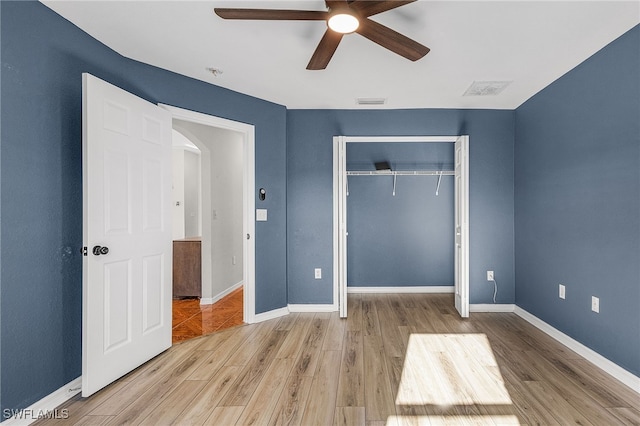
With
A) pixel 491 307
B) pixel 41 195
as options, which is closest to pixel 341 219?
pixel 491 307

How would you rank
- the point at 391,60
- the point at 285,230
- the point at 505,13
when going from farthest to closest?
the point at 285,230, the point at 391,60, the point at 505,13

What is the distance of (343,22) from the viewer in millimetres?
1739

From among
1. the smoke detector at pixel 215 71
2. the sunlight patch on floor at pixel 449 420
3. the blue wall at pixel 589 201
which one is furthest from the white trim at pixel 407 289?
the smoke detector at pixel 215 71

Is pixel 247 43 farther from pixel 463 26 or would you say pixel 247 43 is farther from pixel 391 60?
pixel 463 26

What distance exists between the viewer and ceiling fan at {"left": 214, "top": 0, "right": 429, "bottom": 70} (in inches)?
64.4

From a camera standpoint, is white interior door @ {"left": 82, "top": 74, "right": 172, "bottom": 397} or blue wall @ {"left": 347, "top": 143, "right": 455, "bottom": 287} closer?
white interior door @ {"left": 82, "top": 74, "right": 172, "bottom": 397}

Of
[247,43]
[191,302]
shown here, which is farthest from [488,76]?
[191,302]

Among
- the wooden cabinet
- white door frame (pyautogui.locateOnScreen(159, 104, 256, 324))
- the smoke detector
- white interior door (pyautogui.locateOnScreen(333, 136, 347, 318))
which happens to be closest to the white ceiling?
the smoke detector

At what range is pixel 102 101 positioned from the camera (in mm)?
2131

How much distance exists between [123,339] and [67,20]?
2.19 m

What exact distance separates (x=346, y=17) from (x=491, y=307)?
11.6 ft

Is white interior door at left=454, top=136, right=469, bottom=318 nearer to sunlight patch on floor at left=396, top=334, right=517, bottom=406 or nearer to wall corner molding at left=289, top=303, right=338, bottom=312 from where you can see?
sunlight patch on floor at left=396, top=334, right=517, bottom=406

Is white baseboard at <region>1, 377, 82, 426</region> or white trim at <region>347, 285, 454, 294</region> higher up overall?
white trim at <region>347, 285, 454, 294</region>

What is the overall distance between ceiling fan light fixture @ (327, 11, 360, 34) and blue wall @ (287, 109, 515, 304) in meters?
2.10
